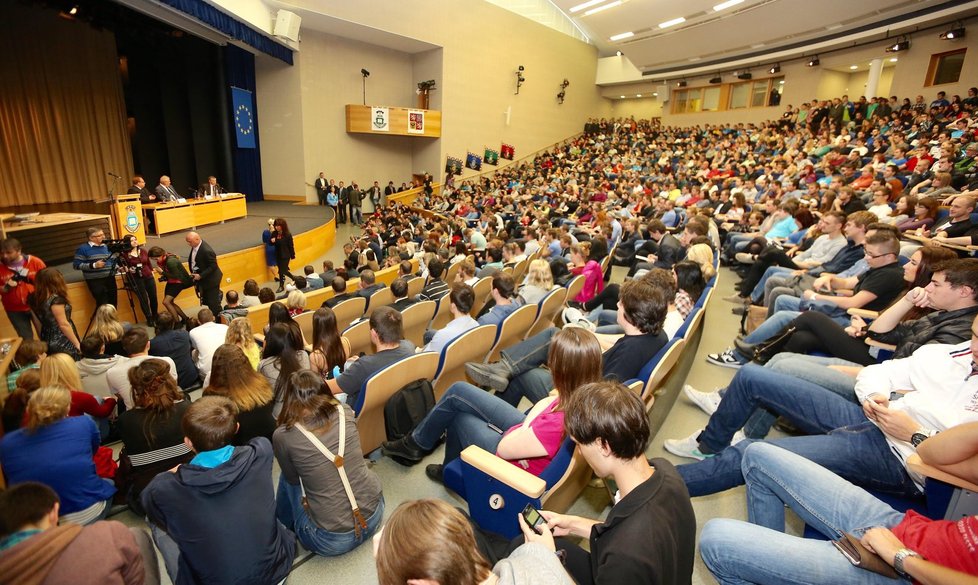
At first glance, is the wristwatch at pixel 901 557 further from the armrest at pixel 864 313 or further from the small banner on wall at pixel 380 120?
the small banner on wall at pixel 380 120

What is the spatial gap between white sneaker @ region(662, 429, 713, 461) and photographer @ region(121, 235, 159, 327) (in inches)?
259

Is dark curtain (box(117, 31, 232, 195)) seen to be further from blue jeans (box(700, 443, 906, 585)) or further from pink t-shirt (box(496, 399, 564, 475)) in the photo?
blue jeans (box(700, 443, 906, 585))

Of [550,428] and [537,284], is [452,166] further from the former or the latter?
[550,428]

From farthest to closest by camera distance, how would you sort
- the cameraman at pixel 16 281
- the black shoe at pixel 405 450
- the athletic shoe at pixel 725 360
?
the cameraman at pixel 16 281 < the athletic shoe at pixel 725 360 < the black shoe at pixel 405 450

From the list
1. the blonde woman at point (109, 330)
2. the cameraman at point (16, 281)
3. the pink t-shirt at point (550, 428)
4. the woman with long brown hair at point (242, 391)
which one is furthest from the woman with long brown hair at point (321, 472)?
the cameraman at point (16, 281)

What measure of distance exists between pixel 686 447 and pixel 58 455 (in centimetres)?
312

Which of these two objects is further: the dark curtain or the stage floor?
the dark curtain

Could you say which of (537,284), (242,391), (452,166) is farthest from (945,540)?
(452,166)

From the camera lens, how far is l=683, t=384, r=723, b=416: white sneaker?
10.2 ft

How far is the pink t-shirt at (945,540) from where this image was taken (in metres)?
1.21

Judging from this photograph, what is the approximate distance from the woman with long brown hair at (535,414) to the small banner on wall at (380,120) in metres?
15.7

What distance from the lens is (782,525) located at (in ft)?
5.85

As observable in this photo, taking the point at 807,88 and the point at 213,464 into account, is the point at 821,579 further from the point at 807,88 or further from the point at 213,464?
the point at 807,88

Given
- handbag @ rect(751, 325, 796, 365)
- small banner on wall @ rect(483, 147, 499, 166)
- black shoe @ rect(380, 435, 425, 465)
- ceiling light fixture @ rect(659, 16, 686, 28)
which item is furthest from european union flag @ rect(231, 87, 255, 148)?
handbag @ rect(751, 325, 796, 365)
